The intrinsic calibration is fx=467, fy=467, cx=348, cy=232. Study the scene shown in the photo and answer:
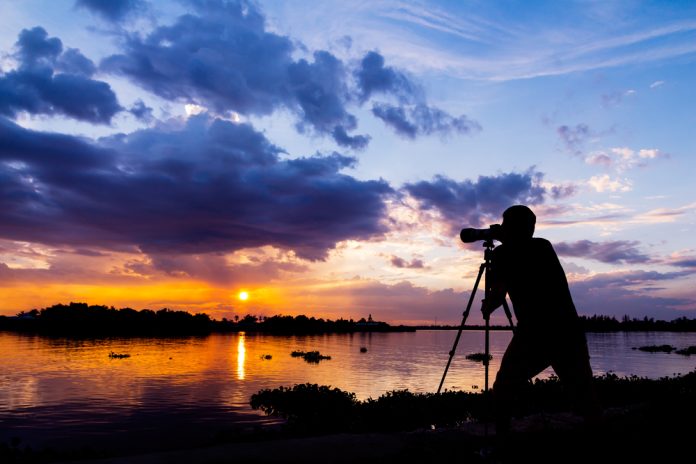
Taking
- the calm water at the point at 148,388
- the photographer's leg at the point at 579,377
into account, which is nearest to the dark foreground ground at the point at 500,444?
the photographer's leg at the point at 579,377

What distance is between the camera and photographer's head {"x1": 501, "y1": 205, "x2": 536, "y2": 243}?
5375mm

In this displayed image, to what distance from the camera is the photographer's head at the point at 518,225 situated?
538 centimetres

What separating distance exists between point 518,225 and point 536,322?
1.11m

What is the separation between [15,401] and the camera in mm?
29031

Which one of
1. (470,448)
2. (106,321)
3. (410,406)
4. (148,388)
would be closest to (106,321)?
(106,321)

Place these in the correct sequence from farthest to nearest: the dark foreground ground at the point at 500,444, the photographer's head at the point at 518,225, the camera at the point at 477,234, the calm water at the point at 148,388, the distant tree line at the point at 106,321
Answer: the distant tree line at the point at 106,321 → the calm water at the point at 148,388 → the camera at the point at 477,234 → the photographer's head at the point at 518,225 → the dark foreground ground at the point at 500,444

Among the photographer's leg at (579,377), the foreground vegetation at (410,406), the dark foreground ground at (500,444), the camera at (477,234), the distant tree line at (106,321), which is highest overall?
the camera at (477,234)

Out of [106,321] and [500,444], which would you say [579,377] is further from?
[106,321]

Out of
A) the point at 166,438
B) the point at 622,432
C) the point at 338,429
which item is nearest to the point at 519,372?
the point at 622,432

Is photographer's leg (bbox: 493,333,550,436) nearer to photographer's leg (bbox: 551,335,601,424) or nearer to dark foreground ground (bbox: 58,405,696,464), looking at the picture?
photographer's leg (bbox: 551,335,601,424)

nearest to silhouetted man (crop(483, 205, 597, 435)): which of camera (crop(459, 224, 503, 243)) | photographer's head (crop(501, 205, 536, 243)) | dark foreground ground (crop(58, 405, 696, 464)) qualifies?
photographer's head (crop(501, 205, 536, 243))

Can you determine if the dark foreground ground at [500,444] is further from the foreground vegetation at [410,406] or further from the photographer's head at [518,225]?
the foreground vegetation at [410,406]

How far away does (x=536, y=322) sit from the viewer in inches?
204

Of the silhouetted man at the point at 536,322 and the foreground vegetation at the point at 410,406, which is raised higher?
the silhouetted man at the point at 536,322
